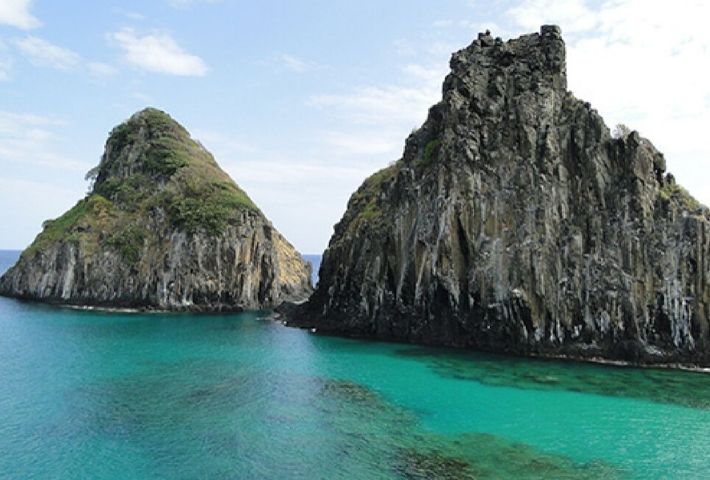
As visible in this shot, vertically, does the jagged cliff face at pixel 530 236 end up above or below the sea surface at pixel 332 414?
above

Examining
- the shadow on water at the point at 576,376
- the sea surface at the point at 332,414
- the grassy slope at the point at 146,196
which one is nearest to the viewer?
the sea surface at the point at 332,414

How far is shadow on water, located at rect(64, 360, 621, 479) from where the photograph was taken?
26.3m

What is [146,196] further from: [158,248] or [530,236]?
[530,236]

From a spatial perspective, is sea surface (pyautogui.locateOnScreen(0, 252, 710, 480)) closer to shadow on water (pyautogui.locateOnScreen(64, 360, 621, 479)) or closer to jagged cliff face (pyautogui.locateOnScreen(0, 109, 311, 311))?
shadow on water (pyautogui.locateOnScreen(64, 360, 621, 479))

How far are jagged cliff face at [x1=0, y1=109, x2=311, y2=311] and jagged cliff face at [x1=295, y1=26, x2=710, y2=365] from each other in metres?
33.1

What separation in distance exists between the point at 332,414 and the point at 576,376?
23574mm

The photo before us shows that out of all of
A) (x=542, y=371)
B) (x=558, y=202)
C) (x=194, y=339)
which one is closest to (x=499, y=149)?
(x=558, y=202)

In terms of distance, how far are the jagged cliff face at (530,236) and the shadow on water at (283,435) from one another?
22.7 meters

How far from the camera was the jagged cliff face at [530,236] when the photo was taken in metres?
54.8

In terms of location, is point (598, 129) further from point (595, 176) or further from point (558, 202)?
point (558, 202)

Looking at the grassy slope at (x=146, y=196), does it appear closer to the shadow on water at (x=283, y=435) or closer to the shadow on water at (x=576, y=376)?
the shadow on water at (x=576, y=376)

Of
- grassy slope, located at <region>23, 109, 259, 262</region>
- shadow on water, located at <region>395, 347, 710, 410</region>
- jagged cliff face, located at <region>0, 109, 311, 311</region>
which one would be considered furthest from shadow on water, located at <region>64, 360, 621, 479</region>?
grassy slope, located at <region>23, 109, 259, 262</region>

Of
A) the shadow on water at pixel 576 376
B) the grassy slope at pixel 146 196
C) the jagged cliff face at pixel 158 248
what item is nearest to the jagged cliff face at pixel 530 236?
the shadow on water at pixel 576 376

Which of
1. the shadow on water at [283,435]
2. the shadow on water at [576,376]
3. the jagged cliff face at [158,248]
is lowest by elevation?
the shadow on water at [283,435]
